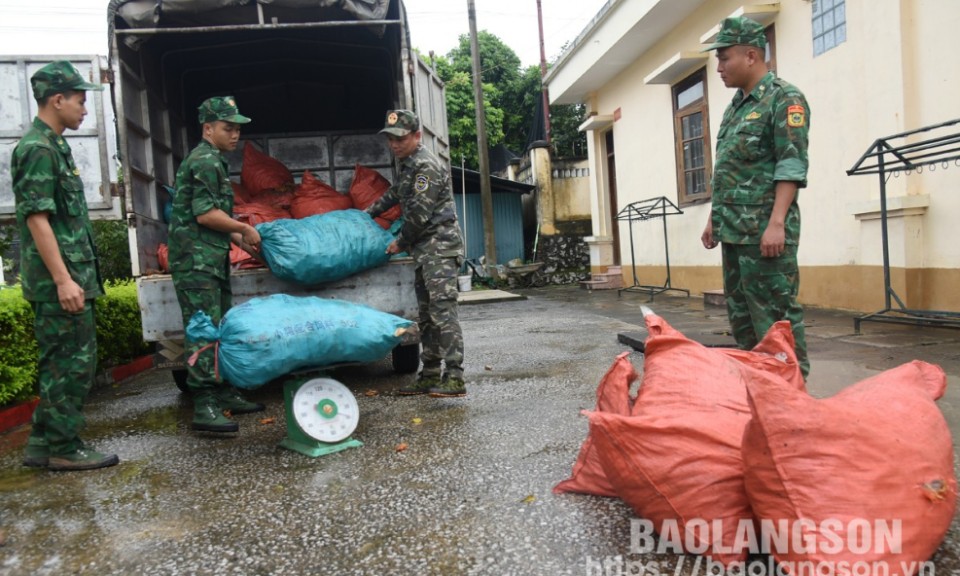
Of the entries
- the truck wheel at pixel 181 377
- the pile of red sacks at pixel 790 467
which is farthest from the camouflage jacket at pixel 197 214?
the pile of red sacks at pixel 790 467

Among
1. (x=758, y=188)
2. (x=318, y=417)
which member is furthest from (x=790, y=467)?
(x=318, y=417)

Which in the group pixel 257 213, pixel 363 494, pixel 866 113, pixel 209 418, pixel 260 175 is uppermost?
pixel 866 113

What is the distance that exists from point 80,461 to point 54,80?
1.59m

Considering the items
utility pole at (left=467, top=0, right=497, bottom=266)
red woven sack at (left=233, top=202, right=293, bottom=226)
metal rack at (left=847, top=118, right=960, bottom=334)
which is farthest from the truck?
utility pole at (left=467, top=0, right=497, bottom=266)

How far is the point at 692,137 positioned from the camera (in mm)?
8617

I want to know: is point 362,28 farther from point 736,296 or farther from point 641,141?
point 641,141

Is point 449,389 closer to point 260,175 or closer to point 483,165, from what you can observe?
point 260,175

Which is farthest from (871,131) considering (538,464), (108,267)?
(108,267)

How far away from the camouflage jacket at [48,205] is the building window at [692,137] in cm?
713

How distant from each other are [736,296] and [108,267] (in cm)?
932

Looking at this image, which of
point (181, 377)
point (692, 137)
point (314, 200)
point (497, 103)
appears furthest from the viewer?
point (497, 103)

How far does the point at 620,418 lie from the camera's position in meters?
1.67

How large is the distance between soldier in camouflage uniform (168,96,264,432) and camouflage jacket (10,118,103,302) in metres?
0.46

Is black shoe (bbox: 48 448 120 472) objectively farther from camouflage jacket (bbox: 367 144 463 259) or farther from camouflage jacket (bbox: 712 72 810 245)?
camouflage jacket (bbox: 712 72 810 245)
